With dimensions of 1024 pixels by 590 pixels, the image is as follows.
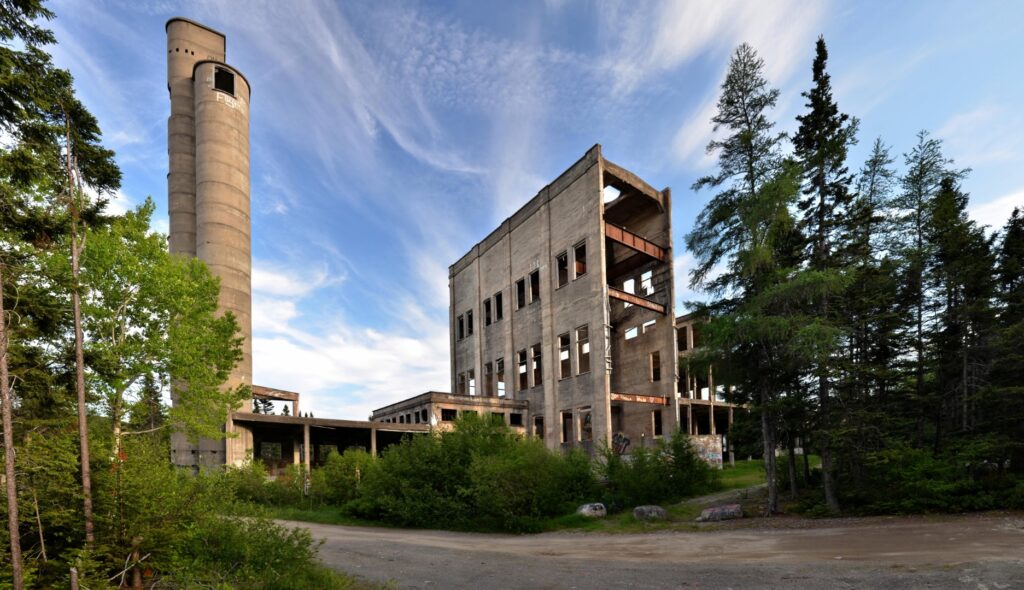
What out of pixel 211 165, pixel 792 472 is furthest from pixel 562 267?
pixel 211 165

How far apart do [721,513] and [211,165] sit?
4216 cm

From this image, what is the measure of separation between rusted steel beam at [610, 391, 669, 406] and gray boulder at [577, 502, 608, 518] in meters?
14.1

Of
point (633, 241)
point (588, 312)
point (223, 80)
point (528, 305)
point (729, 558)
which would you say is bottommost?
point (729, 558)

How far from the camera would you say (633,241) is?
3712 cm

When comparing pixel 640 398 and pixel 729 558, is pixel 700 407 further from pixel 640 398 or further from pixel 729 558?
pixel 729 558

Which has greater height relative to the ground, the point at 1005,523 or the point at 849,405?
the point at 849,405

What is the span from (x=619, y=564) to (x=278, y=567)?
6.91 meters

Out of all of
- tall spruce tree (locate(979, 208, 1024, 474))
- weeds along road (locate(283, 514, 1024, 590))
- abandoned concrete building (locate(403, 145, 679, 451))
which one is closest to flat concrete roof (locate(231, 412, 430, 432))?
abandoned concrete building (locate(403, 145, 679, 451))

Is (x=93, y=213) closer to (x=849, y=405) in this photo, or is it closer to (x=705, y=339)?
(x=705, y=339)

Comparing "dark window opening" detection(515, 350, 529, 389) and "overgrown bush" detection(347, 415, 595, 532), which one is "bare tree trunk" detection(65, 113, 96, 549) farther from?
"dark window opening" detection(515, 350, 529, 389)

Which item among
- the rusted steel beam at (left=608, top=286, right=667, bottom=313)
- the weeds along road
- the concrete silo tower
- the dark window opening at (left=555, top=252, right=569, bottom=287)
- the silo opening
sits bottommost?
the weeds along road

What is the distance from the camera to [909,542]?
12.3 metres

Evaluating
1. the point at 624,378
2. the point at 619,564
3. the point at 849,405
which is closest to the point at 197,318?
the point at 619,564

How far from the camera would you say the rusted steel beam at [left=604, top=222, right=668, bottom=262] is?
35969 millimetres
